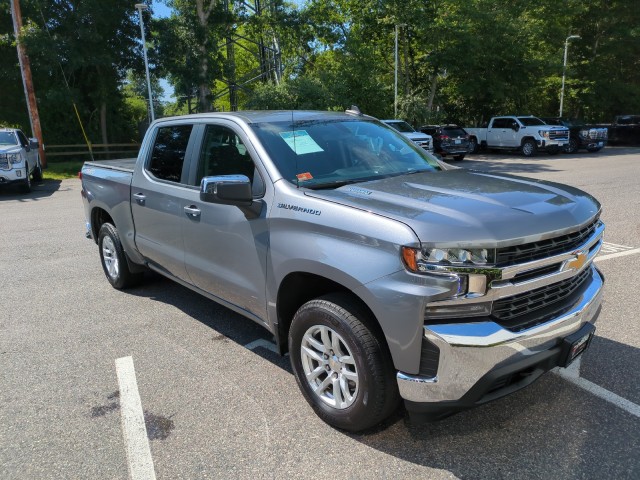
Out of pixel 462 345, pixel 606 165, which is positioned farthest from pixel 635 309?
pixel 606 165

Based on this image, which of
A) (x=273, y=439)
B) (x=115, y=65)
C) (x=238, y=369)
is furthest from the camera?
(x=115, y=65)

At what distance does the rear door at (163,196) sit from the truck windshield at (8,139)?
12.1 metres

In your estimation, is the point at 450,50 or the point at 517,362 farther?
the point at 450,50

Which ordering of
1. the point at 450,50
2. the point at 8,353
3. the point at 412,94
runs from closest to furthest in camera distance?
the point at 8,353, the point at 450,50, the point at 412,94

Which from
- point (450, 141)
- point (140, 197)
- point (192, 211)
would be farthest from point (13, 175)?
point (450, 141)

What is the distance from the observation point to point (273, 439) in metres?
2.93

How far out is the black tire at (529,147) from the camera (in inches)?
932

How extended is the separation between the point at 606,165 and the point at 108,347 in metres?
18.6

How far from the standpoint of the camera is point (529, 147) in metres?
23.9

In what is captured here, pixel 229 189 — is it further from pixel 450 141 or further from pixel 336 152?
pixel 450 141

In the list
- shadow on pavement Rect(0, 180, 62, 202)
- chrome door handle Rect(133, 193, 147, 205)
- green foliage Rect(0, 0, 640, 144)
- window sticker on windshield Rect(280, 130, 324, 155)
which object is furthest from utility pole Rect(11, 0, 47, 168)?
window sticker on windshield Rect(280, 130, 324, 155)

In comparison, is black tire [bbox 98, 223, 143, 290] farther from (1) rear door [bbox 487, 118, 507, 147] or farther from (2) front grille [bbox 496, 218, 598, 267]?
(1) rear door [bbox 487, 118, 507, 147]

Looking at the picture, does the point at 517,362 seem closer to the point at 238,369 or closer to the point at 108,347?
the point at 238,369

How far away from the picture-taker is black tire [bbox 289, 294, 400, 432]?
266 centimetres
